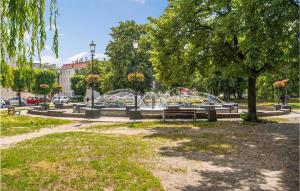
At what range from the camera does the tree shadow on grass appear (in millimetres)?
7938

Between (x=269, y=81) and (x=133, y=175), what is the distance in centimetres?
5779

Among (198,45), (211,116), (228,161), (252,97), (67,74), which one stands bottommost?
(228,161)

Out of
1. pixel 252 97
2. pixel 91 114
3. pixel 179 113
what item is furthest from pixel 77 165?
pixel 91 114

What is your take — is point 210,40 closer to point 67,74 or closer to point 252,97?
point 252,97

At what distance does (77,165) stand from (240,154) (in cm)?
554

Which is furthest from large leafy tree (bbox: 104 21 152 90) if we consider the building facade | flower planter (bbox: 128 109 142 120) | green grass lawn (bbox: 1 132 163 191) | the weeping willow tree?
the building facade

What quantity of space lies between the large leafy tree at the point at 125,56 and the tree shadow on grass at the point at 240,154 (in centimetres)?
4063

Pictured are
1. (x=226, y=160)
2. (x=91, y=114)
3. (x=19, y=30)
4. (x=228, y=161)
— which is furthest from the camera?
(x=91, y=114)

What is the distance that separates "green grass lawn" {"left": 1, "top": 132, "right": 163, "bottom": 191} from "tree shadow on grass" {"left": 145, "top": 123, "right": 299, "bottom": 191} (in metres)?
1.29

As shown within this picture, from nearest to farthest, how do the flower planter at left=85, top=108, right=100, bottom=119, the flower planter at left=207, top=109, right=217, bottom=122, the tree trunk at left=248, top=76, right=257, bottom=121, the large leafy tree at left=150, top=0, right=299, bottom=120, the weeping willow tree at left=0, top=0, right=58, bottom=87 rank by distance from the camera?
the weeping willow tree at left=0, top=0, right=58, bottom=87
the large leafy tree at left=150, top=0, right=299, bottom=120
the tree trunk at left=248, top=76, right=257, bottom=121
the flower planter at left=207, top=109, right=217, bottom=122
the flower planter at left=85, top=108, right=100, bottom=119

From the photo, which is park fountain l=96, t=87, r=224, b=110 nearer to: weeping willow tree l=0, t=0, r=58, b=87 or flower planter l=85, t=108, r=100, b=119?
flower planter l=85, t=108, r=100, b=119

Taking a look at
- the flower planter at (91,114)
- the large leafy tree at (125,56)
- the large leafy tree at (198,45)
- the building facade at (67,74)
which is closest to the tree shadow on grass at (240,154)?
the large leafy tree at (198,45)

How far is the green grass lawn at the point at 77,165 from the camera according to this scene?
7590mm

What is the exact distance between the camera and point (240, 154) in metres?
11.4
